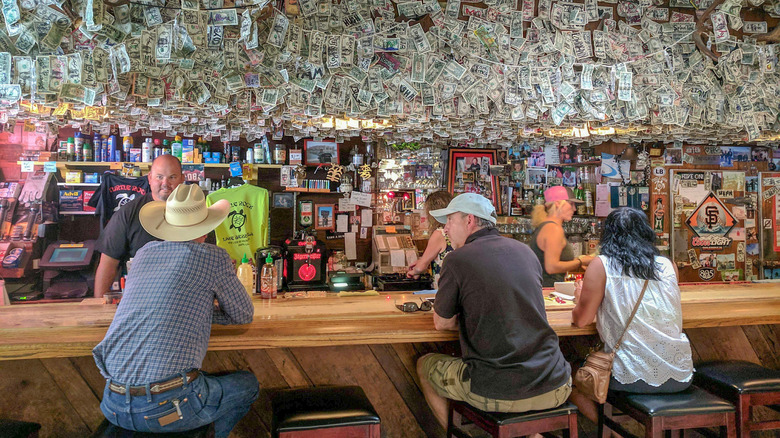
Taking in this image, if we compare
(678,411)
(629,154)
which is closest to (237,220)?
(678,411)

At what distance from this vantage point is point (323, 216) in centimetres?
609

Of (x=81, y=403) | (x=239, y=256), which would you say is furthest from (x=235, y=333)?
(x=239, y=256)

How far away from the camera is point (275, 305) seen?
294 centimetres

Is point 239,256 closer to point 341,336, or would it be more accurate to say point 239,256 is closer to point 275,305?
point 275,305

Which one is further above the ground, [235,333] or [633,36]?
[633,36]

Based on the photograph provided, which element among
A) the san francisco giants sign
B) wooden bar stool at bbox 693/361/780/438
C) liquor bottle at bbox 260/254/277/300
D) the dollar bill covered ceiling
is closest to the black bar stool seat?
liquor bottle at bbox 260/254/277/300

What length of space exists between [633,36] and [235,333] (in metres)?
3.69

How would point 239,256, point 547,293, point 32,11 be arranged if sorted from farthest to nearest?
point 239,256
point 547,293
point 32,11

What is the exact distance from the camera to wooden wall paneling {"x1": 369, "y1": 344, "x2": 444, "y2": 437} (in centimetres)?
269

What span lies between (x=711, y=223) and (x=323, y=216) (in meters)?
5.43

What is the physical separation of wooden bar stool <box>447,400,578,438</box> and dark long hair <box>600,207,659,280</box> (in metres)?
0.73

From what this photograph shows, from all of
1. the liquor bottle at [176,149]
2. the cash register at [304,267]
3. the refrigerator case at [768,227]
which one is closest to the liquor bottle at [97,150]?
the liquor bottle at [176,149]

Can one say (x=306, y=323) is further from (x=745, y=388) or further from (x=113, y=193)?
(x=113, y=193)

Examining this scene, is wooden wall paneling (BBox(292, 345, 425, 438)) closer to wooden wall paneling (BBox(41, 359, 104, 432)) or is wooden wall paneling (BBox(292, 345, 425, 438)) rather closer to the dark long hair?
wooden wall paneling (BBox(41, 359, 104, 432))
